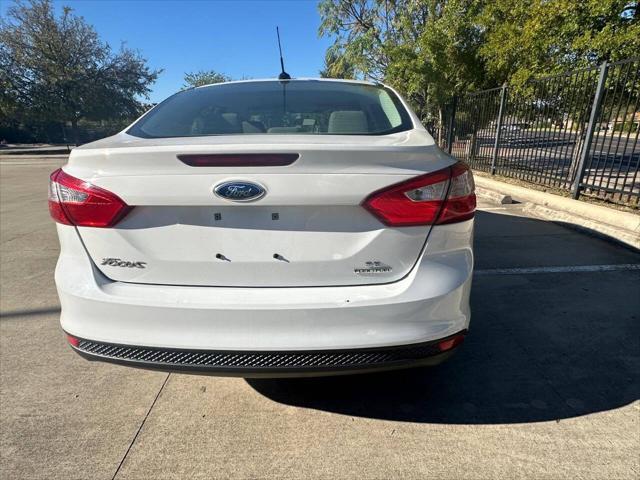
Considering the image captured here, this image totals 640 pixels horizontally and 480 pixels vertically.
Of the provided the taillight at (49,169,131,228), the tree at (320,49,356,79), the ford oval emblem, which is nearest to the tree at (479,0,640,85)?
the ford oval emblem

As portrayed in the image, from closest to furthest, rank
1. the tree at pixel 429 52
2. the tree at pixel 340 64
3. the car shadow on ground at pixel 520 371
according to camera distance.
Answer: the car shadow on ground at pixel 520 371 < the tree at pixel 429 52 < the tree at pixel 340 64

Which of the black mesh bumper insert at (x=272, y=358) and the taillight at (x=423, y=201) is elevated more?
the taillight at (x=423, y=201)

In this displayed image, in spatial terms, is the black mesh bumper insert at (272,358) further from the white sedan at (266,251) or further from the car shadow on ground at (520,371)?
the car shadow on ground at (520,371)

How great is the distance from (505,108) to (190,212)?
30.0 feet

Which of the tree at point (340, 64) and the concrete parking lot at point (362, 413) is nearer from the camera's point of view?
the concrete parking lot at point (362, 413)

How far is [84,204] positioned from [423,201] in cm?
141

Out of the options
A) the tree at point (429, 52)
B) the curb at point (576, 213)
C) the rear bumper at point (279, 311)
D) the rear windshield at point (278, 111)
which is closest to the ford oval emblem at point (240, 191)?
the rear bumper at point (279, 311)

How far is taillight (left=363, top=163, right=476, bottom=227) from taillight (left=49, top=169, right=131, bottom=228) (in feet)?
3.38

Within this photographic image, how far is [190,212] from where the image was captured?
1.60 meters

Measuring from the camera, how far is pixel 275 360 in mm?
1639

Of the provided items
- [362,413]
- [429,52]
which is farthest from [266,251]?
[429,52]

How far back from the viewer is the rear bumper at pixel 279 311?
1.60 m

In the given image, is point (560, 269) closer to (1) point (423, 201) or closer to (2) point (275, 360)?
(1) point (423, 201)

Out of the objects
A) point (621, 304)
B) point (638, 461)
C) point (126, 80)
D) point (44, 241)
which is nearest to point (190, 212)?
point (638, 461)
